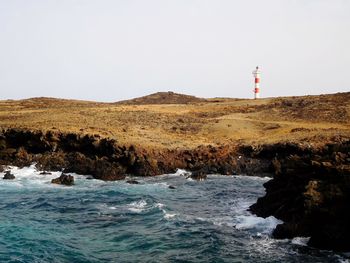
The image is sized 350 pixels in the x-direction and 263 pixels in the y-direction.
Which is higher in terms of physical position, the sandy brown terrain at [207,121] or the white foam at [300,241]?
the sandy brown terrain at [207,121]

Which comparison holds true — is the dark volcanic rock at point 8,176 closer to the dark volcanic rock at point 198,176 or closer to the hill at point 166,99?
the dark volcanic rock at point 198,176

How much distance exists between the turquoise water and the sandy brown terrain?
8.20 meters

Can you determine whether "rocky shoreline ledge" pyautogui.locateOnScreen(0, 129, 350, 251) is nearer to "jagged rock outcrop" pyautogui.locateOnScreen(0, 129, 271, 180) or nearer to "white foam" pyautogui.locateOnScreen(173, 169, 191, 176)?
"jagged rock outcrop" pyautogui.locateOnScreen(0, 129, 271, 180)

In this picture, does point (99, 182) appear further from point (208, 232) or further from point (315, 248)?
point (315, 248)

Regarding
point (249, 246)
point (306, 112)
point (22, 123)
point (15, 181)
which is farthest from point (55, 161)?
point (306, 112)

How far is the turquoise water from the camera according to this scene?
17.7 meters

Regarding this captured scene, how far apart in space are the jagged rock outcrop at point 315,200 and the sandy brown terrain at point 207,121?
15.0m

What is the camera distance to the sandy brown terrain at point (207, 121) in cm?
4006

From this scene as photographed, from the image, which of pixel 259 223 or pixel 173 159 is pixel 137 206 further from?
pixel 173 159

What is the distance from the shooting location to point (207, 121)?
50.0 metres

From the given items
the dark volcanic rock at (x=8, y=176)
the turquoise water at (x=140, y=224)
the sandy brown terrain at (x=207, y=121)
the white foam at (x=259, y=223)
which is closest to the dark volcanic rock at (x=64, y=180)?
the turquoise water at (x=140, y=224)

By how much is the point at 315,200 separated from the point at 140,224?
814 centimetres

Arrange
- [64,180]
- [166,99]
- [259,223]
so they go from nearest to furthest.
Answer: [259,223] < [64,180] < [166,99]

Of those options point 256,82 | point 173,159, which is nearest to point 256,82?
point 256,82
